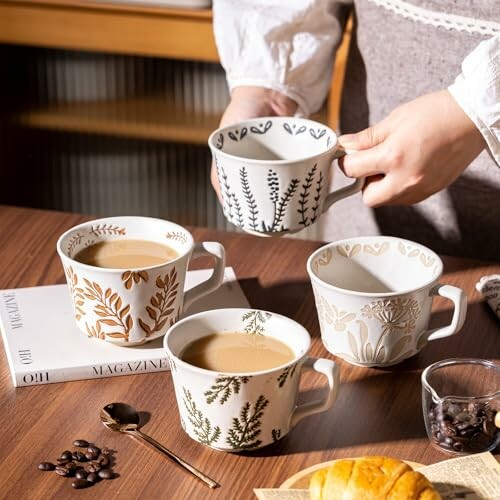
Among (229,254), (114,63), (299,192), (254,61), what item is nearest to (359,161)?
(299,192)

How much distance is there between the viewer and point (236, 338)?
769 mm

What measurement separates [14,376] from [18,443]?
82 millimetres

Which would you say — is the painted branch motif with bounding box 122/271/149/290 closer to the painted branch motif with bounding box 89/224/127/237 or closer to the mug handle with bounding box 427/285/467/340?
the painted branch motif with bounding box 89/224/127/237

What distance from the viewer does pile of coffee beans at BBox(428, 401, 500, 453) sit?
2.39 feet

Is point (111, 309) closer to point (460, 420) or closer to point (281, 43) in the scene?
point (460, 420)

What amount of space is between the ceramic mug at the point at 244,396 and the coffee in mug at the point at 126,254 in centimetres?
12

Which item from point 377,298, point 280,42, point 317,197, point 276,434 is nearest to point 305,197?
point 317,197

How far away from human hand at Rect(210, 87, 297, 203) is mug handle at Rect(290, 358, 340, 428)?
42 centimetres

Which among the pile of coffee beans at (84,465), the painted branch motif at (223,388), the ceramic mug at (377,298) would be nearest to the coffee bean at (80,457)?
the pile of coffee beans at (84,465)

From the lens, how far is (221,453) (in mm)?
734

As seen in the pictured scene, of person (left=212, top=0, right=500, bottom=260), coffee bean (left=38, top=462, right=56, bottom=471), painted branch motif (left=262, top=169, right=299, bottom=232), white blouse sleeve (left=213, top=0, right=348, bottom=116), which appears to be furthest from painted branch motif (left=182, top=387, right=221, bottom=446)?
white blouse sleeve (left=213, top=0, right=348, bottom=116)

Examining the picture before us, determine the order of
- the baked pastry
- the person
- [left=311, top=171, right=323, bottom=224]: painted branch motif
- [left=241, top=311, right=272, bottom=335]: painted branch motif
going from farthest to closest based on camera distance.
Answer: the person → [left=311, top=171, right=323, bottom=224]: painted branch motif → [left=241, top=311, right=272, bottom=335]: painted branch motif → the baked pastry

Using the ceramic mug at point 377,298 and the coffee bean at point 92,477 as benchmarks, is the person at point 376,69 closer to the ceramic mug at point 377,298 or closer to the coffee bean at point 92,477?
the ceramic mug at point 377,298

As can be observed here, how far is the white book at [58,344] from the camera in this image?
0.82 meters
